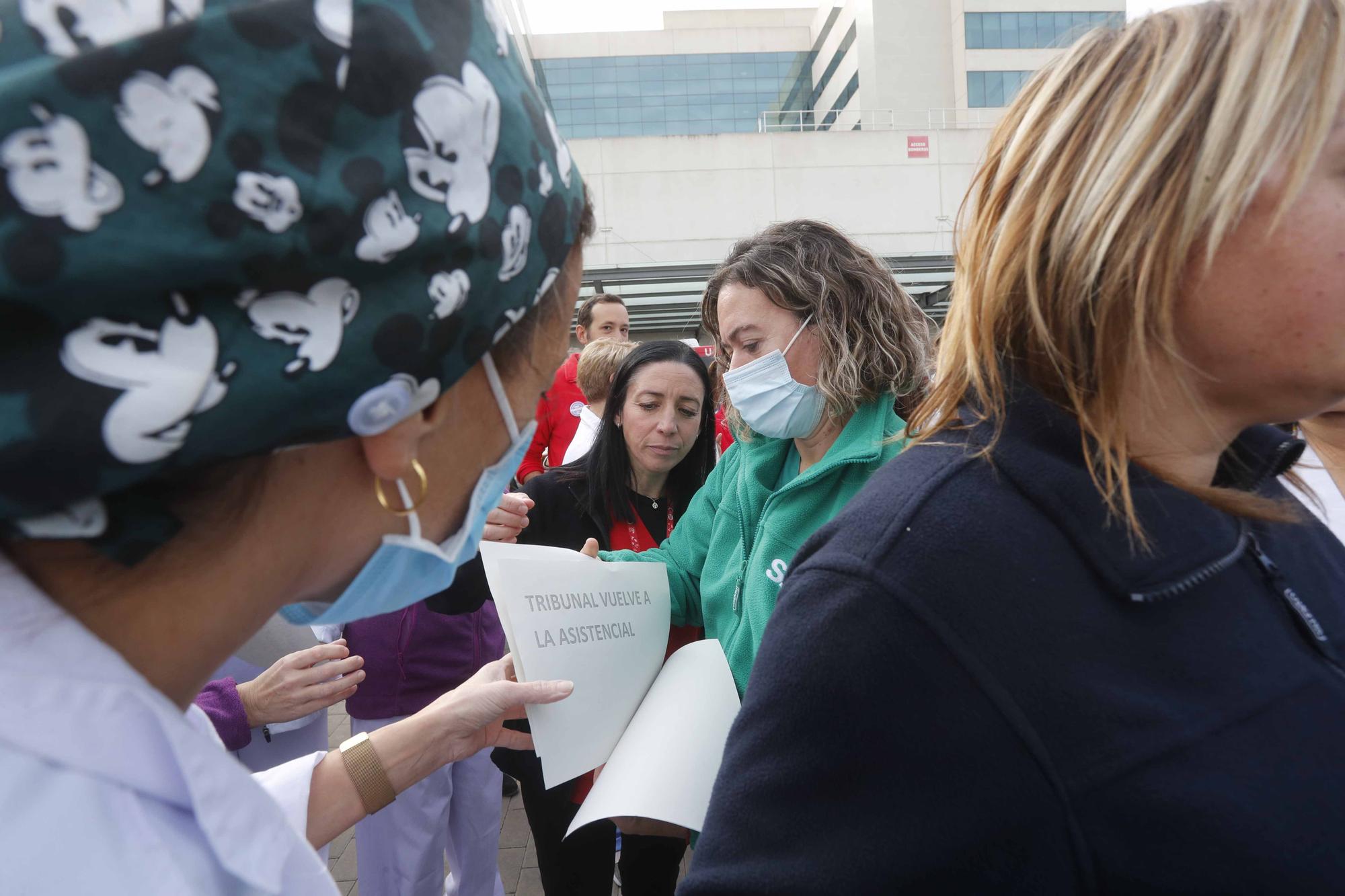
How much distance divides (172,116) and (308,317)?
152 mm

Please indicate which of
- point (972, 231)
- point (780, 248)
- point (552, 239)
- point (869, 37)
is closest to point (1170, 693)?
point (972, 231)

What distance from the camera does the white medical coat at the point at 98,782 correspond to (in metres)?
0.58

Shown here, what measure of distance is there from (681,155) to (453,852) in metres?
17.0

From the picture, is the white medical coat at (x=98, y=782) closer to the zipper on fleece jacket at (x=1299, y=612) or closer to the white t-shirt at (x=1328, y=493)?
the zipper on fleece jacket at (x=1299, y=612)

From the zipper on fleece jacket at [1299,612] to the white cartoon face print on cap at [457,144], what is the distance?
1.01 meters

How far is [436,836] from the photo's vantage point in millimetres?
3197

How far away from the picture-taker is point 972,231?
46.8 inches

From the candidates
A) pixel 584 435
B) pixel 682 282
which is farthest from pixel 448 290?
pixel 682 282

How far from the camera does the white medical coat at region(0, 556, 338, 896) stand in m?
0.58

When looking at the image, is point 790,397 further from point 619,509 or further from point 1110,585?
point 1110,585

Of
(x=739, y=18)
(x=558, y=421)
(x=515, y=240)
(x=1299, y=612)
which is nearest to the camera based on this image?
(x=515, y=240)

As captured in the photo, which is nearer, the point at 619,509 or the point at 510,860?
the point at 619,509

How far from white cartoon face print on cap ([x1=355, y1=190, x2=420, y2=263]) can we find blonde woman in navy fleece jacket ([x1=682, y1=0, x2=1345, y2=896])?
0.61 meters

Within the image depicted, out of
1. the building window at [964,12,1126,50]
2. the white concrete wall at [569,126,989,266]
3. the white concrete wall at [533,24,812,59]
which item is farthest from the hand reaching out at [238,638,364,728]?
the white concrete wall at [533,24,812,59]
